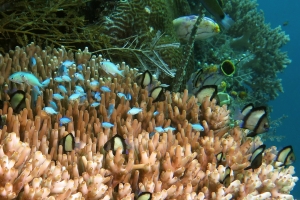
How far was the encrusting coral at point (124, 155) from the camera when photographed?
2061 millimetres

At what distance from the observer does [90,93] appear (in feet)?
12.3

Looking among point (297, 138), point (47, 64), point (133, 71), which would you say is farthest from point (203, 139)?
Result: point (297, 138)

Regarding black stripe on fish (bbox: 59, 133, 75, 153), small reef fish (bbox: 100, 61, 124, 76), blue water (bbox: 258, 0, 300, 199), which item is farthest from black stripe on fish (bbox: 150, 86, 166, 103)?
blue water (bbox: 258, 0, 300, 199)

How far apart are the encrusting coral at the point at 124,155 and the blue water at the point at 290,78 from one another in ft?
150

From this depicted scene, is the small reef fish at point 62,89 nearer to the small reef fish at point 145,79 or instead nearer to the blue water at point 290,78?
the small reef fish at point 145,79

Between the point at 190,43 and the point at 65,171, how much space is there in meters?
3.04

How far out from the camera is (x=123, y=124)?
329cm

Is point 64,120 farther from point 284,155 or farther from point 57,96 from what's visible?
point 284,155

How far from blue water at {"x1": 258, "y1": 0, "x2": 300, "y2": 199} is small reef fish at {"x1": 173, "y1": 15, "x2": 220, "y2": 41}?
142ft

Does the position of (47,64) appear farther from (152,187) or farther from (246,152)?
(246,152)

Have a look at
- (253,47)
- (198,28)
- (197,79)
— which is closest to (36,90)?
(197,79)

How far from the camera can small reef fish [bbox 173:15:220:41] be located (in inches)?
255

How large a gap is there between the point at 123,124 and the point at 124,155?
0.65 metres

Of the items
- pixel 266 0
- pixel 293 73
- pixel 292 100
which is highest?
pixel 266 0
